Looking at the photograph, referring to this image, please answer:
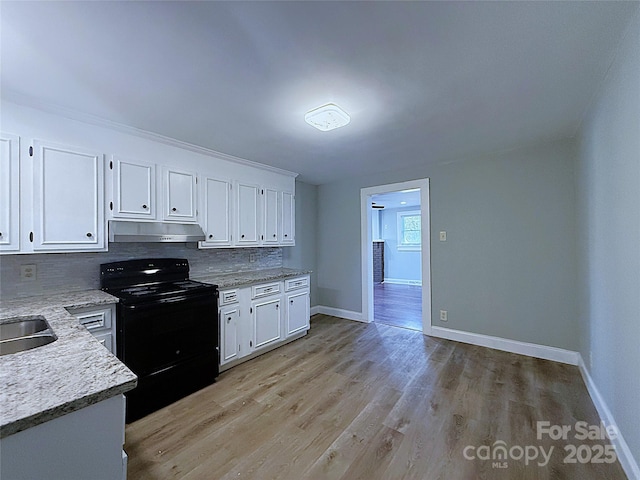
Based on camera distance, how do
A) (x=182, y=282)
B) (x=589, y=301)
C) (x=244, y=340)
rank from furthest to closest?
(x=244, y=340), (x=182, y=282), (x=589, y=301)

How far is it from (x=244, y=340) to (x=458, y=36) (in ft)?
10.0

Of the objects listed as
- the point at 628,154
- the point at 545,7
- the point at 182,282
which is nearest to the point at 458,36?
the point at 545,7

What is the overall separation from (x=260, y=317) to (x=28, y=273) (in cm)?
200

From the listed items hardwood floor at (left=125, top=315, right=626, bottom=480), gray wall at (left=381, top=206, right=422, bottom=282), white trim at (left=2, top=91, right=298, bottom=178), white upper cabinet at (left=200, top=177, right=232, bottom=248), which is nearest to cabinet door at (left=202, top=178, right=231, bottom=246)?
white upper cabinet at (left=200, top=177, right=232, bottom=248)

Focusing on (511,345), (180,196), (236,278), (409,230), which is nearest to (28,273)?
(180,196)

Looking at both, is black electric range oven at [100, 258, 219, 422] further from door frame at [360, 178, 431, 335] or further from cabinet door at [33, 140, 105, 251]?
door frame at [360, 178, 431, 335]

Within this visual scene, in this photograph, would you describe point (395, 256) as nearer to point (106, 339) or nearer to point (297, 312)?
point (297, 312)

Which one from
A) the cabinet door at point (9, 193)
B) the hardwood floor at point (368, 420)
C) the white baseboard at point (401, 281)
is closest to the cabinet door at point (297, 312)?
the hardwood floor at point (368, 420)

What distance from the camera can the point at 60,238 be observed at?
6.86ft

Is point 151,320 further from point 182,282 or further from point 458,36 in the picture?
point 458,36

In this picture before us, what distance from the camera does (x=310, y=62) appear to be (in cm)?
156

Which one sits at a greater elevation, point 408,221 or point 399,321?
point 408,221

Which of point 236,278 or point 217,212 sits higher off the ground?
point 217,212

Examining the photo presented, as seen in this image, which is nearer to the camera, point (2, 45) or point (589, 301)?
point (2, 45)
